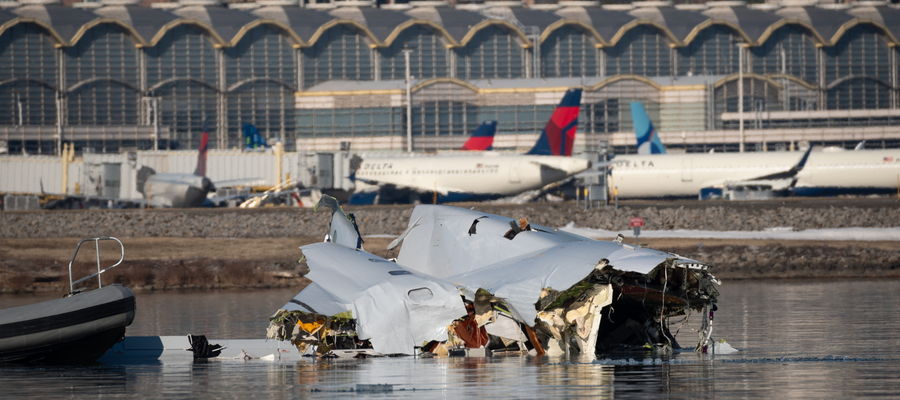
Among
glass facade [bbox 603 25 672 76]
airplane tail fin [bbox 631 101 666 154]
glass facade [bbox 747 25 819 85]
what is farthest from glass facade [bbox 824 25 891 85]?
airplane tail fin [bbox 631 101 666 154]

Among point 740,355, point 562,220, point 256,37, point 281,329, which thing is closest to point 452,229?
point 281,329

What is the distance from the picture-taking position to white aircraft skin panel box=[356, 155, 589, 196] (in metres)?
95.1

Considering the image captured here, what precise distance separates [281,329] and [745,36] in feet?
455

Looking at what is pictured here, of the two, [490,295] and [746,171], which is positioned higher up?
[746,171]

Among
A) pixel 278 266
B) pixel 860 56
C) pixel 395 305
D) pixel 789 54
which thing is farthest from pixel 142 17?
pixel 395 305

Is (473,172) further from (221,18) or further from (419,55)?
(221,18)

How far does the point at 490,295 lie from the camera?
84.5 ft

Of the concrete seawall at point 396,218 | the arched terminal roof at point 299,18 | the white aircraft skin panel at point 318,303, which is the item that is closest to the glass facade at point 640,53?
the arched terminal roof at point 299,18

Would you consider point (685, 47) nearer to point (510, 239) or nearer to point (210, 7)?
point (210, 7)

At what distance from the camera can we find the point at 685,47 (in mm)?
161875

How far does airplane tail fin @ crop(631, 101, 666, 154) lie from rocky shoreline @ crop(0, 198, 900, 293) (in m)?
42.3

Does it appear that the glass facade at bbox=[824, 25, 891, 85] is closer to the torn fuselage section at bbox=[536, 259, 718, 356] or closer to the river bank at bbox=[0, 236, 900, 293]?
the river bank at bbox=[0, 236, 900, 293]

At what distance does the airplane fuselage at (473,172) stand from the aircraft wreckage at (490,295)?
64720 millimetres

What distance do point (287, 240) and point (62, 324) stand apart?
39.6m
